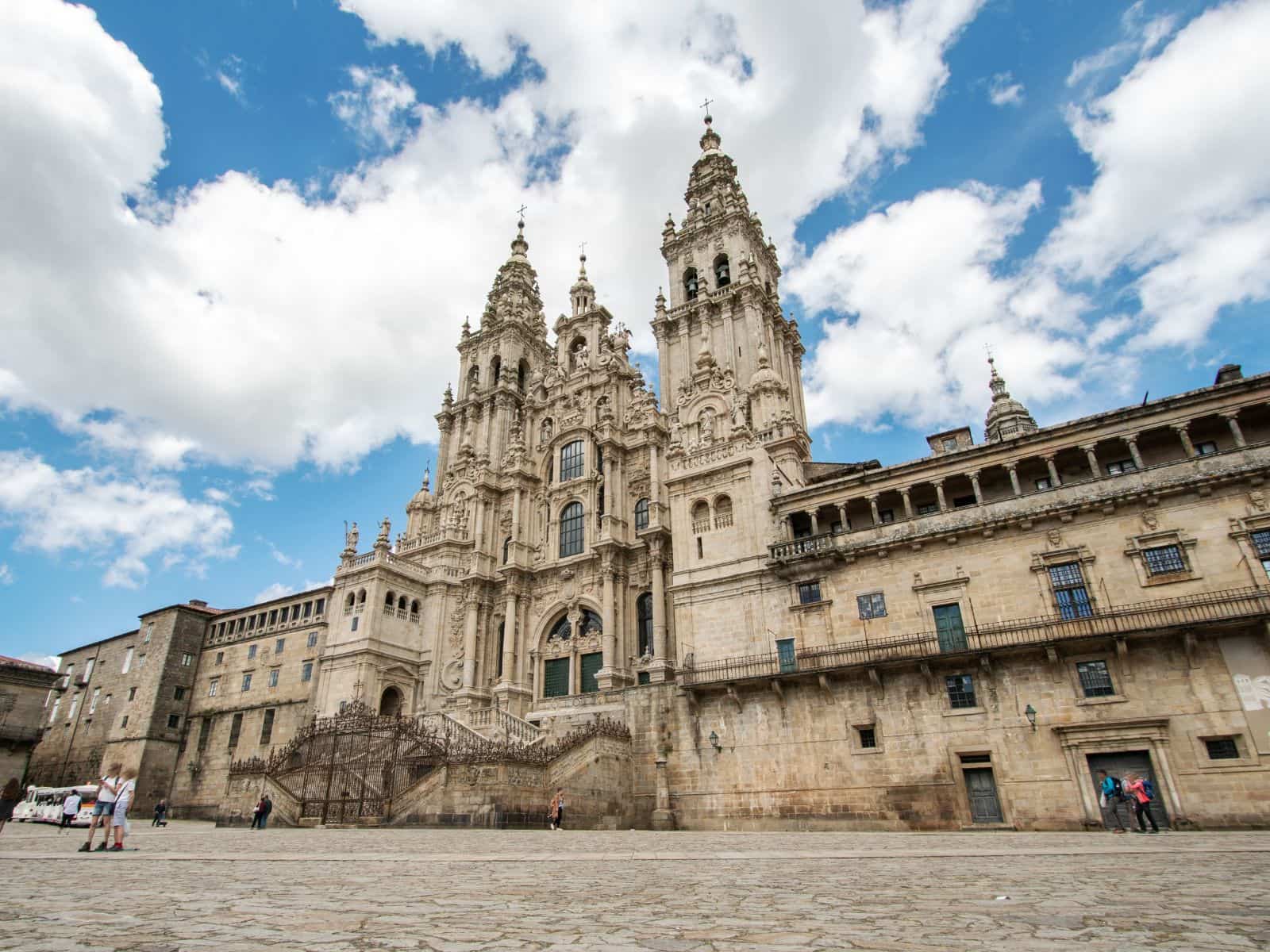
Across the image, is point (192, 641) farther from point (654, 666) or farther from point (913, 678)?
point (913, 678)

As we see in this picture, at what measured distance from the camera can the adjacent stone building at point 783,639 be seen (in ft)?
72.2

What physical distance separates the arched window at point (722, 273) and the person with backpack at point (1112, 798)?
34059 millimetres

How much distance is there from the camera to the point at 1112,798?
65.7 ft

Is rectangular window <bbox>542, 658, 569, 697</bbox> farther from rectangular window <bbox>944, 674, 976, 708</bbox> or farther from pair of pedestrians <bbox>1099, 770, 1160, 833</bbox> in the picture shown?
pair of pedestrians <bbox>1099, 770, 1160, 833</bbox>

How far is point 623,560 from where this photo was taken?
1657 inches

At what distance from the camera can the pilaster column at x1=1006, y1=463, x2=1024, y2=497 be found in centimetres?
2616

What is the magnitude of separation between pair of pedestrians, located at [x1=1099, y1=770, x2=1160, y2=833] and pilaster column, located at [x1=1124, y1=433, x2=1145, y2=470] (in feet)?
31.6

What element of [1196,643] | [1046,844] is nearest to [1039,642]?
[1196,643]

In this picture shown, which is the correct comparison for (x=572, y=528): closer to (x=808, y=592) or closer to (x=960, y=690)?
(x=808, y=592)

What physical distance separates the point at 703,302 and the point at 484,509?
1887 centimetres

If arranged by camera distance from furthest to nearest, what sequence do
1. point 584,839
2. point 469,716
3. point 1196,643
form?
1. point 469,716
2. point 1196,643
3. point 584,839

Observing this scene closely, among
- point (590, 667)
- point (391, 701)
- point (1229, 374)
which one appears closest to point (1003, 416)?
point (1229, 374)

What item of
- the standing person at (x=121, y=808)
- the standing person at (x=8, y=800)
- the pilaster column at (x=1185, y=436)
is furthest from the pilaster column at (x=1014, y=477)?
the standing person at (x=8, y=800)

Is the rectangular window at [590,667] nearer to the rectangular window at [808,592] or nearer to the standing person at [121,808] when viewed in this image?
the rectangular window at [808,592]
